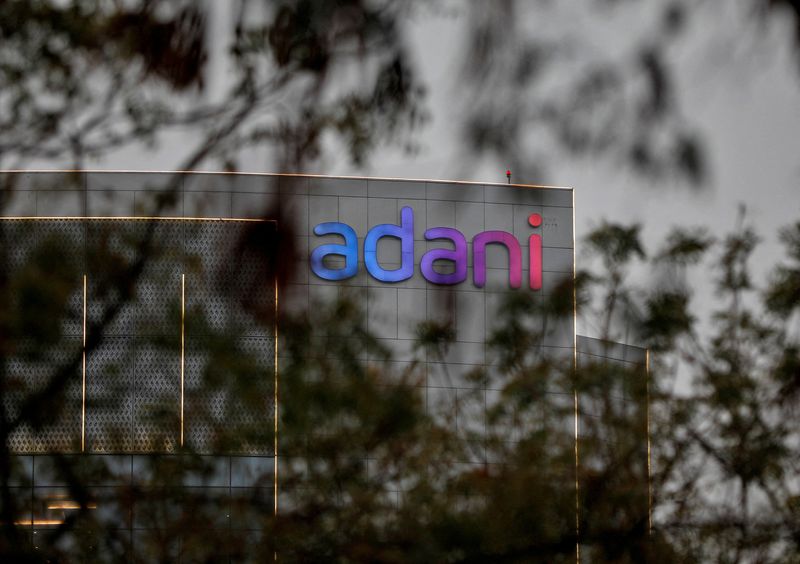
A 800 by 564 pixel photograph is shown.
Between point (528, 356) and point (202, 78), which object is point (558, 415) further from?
point (202, 78)

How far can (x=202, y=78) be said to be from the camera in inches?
121

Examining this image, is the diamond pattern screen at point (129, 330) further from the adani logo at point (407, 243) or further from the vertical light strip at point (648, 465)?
the adani logo at point (407, 243)

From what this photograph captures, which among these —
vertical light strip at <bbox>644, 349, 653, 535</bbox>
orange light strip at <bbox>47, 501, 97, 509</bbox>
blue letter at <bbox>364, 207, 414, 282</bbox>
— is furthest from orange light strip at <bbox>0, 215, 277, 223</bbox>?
blue letter at <bbox>364, 207, 414, 282</bbox>

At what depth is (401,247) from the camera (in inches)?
827

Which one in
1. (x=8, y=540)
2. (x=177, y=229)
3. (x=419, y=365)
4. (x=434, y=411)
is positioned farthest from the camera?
(x=434, y=411)

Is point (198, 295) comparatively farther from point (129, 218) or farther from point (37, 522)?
point (37, 522)

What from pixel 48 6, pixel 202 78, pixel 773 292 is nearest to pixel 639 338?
pixel 773 292

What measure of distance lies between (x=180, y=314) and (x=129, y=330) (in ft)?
1.40

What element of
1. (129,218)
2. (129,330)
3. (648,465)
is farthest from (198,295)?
(648,465)

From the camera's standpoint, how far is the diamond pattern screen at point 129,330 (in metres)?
3.69

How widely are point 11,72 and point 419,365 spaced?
173 centimetres

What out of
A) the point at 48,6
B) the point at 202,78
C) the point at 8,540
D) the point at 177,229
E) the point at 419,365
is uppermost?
the point at 48,6

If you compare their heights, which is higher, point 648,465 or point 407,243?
point 407,243

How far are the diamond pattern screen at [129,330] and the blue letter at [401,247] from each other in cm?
1593
